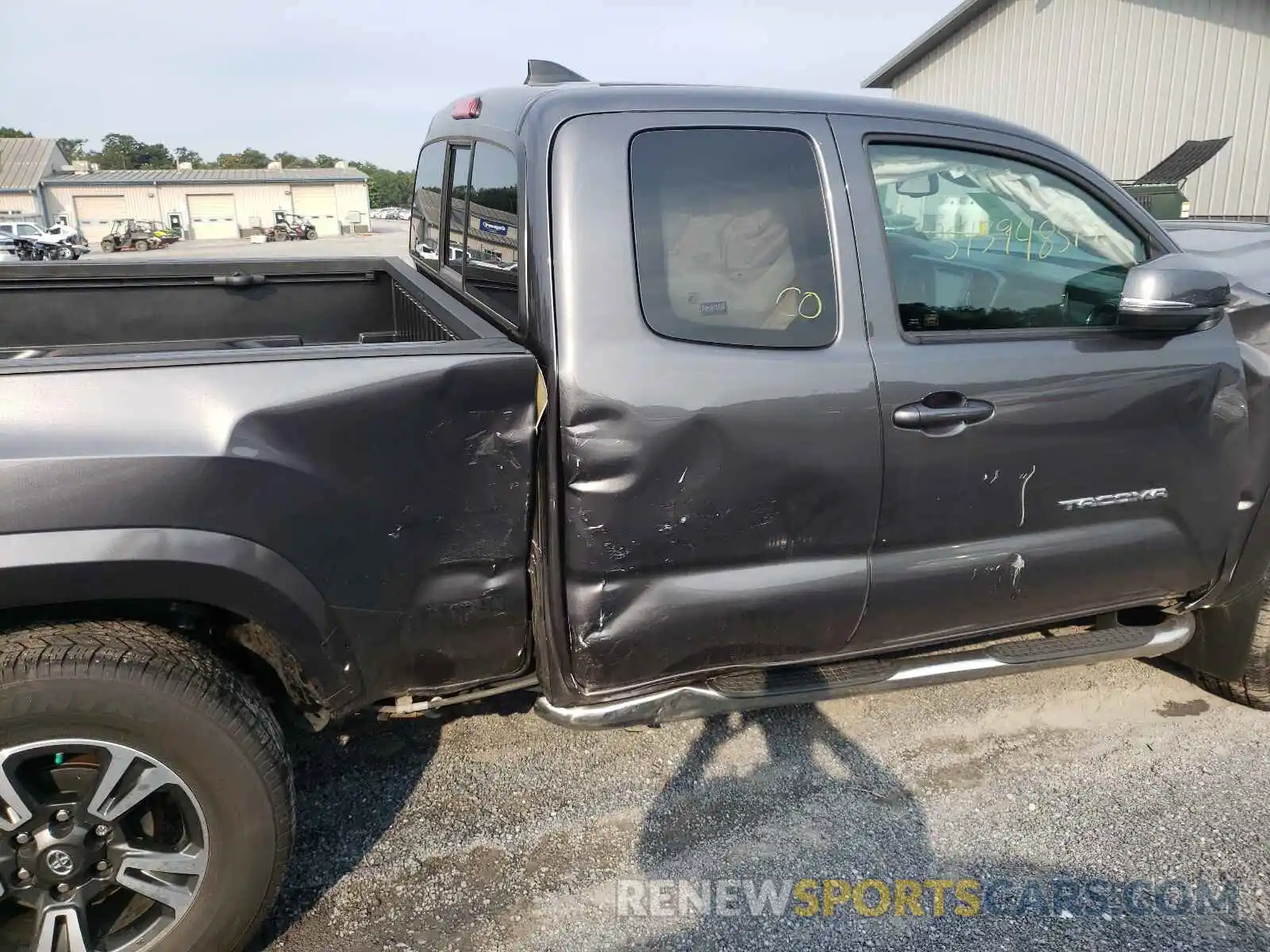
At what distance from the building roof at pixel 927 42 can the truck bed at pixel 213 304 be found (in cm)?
2013

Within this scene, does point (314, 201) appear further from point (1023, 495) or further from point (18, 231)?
point (1023, 495)

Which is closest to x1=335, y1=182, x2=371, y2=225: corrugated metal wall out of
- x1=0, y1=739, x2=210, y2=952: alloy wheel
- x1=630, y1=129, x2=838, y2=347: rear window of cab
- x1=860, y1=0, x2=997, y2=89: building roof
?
x1=860, y1=0, x2=997, y2=89: building roof

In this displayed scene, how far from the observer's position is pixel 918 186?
2.56 metres

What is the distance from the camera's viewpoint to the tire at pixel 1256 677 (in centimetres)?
303

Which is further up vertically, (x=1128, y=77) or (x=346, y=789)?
(x=1128, y=77)

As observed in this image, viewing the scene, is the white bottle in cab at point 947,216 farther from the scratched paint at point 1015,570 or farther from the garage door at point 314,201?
the garage door at point 314,201

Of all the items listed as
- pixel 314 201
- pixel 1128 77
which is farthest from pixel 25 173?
pixel 1128 77

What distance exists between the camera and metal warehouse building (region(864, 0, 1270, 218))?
49.1 feet

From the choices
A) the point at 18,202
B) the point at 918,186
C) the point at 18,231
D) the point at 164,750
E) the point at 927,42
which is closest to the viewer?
the point at 164,750

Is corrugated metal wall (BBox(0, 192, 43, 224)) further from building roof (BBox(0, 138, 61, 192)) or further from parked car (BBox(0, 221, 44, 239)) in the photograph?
parked car (BBox(0, 221, 44, 239))

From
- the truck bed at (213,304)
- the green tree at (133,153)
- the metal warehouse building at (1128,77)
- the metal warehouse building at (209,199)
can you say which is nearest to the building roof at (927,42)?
the metal warehouse building at (1128,77)

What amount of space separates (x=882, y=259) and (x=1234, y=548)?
4.92ft

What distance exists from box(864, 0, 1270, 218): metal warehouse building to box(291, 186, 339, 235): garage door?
52.8 metres

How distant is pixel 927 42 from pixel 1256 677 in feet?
71.1
